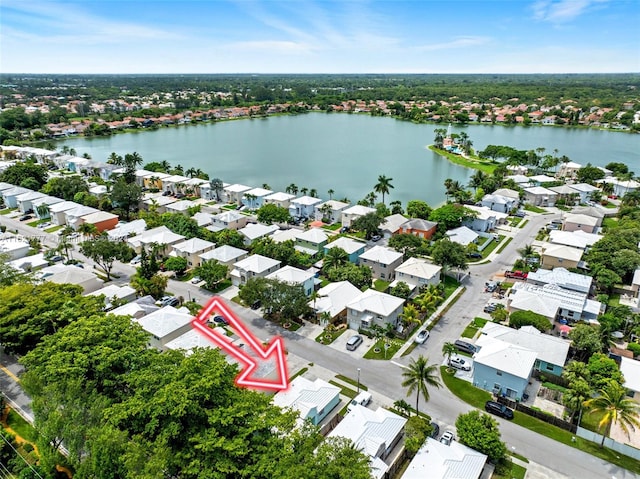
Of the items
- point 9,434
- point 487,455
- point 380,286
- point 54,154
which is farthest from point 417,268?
point 54,154

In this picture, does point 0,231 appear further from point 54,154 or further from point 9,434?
point 54,154

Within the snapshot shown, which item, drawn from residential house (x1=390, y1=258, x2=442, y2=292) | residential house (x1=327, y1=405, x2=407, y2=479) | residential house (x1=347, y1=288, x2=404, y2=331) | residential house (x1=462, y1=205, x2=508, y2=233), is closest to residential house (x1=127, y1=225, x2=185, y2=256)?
residential house (x1=347, y1=288, x2=404, y2=331)

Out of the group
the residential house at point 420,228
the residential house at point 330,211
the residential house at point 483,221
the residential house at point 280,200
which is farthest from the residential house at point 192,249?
the residential house at point 483,221

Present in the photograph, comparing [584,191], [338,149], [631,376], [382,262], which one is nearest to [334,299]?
[382,262]

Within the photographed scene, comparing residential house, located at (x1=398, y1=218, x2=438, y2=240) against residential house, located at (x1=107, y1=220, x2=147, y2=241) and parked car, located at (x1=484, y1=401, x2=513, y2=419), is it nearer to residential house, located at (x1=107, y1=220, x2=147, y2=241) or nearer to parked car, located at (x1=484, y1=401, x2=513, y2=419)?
parked car, located at (x1=484, y1=401, x2=513, y2=419)

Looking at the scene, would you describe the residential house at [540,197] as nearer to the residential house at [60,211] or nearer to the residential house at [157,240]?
the residential house at [157,240]

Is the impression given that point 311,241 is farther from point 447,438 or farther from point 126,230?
point 447,438
